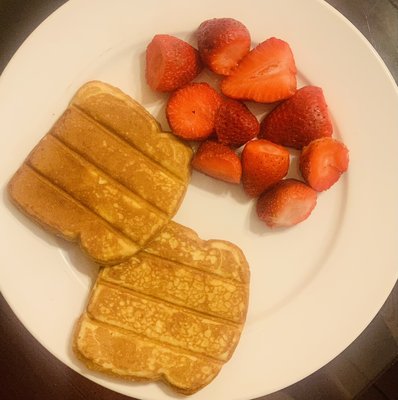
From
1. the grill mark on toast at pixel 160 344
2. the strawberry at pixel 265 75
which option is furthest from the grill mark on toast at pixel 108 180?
the strawberry at pixel 265 75

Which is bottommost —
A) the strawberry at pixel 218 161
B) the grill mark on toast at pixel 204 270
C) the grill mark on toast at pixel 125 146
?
the grill mark on toast at pixel 204 270

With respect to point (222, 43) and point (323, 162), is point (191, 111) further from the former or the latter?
point (323, 162)

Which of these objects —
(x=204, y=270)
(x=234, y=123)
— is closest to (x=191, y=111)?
(x=234, y=123)

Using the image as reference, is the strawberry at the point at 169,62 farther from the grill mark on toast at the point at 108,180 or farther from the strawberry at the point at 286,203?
the strawberry at the point at 286,203

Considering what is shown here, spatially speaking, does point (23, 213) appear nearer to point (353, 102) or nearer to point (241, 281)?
point (241, 281)

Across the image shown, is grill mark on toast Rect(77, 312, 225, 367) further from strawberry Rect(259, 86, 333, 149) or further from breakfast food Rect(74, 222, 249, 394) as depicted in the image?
strawberry Rect(259, 86, 333, 149)

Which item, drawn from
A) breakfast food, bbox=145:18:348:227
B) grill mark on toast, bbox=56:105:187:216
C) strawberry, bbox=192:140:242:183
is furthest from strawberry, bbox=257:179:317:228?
grill mark on toast, bbox=56:105:187:216
